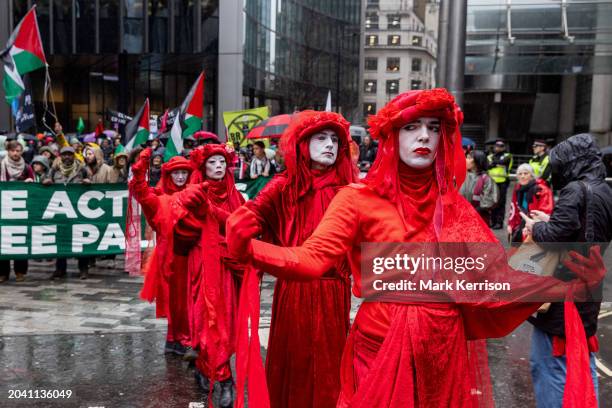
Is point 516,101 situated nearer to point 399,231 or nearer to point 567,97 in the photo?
point 567,97

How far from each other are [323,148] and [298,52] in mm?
36135

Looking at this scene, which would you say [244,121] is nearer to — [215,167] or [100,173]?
[100,173]

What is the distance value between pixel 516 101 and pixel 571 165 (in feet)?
113

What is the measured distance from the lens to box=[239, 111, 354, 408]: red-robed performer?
3828mm

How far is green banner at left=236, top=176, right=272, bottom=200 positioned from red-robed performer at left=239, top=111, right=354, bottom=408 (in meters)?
6.16

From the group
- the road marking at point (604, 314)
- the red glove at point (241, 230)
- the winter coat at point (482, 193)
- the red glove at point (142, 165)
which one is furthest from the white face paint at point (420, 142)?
the winter coat at point (482, 193)

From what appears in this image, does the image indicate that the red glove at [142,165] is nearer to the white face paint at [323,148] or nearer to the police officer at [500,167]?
the white face paint at [323,148]

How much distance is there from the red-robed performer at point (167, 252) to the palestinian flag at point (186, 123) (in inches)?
115

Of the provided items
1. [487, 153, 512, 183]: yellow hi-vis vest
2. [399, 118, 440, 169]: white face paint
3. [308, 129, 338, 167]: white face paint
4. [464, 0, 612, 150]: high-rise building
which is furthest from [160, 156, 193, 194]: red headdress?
[464, 0, 612, 150]: high-rise building

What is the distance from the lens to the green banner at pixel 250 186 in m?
10.3

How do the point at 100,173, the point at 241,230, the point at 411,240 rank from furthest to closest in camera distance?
the point at 100,173
the point at 411,240
the point at 241,230

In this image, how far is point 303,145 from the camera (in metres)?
4.09

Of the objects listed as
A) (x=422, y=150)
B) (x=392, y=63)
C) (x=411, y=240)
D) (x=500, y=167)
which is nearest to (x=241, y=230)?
(x=411, y=240)

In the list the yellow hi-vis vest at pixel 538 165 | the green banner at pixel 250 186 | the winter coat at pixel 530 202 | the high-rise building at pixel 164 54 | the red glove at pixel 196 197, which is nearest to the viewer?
the red glove at pixel 196 197
